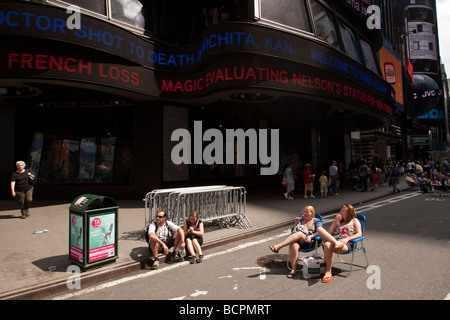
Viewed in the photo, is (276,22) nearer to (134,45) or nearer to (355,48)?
(134,45)

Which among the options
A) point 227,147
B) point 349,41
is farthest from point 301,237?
point 349,41

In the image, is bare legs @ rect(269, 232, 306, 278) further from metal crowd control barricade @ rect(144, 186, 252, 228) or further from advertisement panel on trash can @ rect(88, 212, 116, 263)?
advertisement panel on trash can @ rect(88, 212, 116, 263)

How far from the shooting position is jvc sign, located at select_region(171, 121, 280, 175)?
1312cm

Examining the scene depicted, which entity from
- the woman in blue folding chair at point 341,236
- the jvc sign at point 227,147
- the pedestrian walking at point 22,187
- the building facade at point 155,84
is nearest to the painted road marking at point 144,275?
the woman in blue folding chair at point 341,236

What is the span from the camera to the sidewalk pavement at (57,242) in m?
4.22

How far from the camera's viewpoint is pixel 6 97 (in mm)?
11594

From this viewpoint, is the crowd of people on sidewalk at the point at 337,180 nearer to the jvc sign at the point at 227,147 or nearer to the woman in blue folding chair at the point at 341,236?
the jvc sign at the point at 227,147

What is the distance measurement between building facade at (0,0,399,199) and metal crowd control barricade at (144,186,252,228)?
15.5ft

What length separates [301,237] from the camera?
4.73 meters

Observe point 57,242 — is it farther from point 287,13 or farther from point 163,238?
point 287,13

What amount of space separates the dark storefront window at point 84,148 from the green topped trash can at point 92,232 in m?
7.97

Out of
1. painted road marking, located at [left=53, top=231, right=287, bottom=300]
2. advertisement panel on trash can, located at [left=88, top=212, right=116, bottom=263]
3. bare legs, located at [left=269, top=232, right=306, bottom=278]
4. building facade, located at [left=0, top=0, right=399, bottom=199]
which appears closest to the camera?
painted road marking, located at [left=53, top=231, right=287, bottom=300]

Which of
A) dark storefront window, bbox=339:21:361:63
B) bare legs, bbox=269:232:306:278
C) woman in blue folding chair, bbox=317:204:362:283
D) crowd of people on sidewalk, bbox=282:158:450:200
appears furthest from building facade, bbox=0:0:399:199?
bare legs, bbox=269:232:306:278

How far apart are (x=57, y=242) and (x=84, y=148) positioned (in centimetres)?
779
